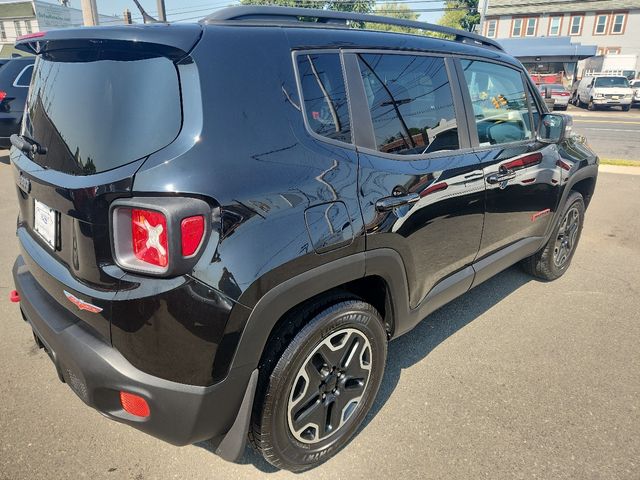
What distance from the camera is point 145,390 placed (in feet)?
5.32

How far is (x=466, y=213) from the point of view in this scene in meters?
2.65

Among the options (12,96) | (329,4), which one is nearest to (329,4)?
(329,4)

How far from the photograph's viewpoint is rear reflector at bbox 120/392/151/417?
1648 millimetres

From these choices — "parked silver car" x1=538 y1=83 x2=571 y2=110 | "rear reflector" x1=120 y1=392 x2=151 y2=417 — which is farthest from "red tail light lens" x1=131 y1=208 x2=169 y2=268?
"parked silver car" x1=538 y1=83 x2=571 y2=110

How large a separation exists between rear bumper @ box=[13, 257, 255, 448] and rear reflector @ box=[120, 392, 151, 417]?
2 cm

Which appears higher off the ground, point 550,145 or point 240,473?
point 550,145

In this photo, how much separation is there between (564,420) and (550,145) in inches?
78.9

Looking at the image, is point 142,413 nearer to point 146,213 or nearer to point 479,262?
Result: point 146,213

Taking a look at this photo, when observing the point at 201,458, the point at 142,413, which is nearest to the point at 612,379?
the point at 201,458

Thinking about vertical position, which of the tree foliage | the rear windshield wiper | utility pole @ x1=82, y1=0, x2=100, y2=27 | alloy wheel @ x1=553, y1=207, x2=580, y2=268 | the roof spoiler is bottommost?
alloy wheel @ x1=553, y1=207, x2=580, y2=268

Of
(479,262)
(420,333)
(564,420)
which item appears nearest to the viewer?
(564,420)

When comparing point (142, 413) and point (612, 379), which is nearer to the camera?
point (142, 413)

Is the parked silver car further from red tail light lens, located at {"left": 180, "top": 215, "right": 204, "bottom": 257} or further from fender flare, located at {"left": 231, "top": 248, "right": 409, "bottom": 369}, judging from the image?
red tail light lens, located at {"left": 180, "top": 215, "right": 204, "bottom": 257}

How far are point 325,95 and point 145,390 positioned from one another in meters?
1.33
